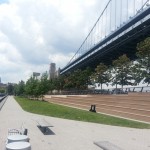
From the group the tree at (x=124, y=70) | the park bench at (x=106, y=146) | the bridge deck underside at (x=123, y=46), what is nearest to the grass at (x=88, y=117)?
the park bench at (x=106, y=146)

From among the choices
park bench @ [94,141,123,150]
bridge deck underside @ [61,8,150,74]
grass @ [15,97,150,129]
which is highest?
bridge deck underside @ [61,8,150,74]

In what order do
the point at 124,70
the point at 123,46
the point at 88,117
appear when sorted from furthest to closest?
the point at 123,46 < the point at 124,70 < the point at 88,117

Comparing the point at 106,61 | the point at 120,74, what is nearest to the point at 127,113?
the point at 120,74

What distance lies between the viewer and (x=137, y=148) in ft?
33.1

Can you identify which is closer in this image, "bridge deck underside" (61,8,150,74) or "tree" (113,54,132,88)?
"bridge deck underside" (61,8,150,74)

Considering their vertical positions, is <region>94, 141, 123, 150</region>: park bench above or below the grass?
below

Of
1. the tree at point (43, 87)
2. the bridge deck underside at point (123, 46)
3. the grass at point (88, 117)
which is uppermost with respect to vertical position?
the bridge deck underside at point (123, 46)

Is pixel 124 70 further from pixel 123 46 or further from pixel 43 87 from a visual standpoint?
pixel 43 87

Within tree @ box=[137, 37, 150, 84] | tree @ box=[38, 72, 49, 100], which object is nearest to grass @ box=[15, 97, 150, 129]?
tree @ box=[137, 37, 150, 84]

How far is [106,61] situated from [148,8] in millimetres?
27117

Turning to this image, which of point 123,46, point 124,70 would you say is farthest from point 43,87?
point 124,70

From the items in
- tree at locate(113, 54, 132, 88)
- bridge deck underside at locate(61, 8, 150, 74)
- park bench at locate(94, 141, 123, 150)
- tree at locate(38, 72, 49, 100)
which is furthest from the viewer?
tree at locate(38, 72, 49, 100)

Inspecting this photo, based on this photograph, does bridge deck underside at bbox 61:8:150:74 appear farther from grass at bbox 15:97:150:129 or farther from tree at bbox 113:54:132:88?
grass at bbox 15:97:150:129

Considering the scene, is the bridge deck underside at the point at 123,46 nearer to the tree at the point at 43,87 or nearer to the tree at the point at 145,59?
the tree at the point at 145,59
